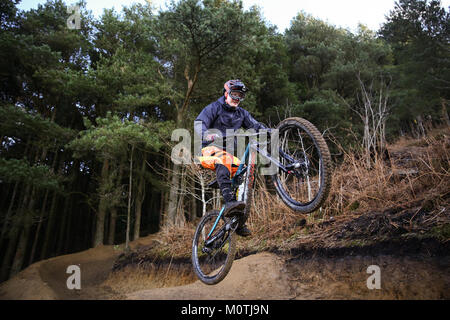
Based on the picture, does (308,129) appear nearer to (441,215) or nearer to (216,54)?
(441,215)

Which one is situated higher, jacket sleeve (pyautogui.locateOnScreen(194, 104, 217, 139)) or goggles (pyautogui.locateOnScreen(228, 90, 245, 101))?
goggles (pyautogui.locateOnScreen(228, 90, 245, 101))

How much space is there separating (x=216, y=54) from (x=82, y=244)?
25.6m

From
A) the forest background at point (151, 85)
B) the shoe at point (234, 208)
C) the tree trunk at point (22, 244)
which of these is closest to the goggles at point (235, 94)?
the shoe at point (234, 208)

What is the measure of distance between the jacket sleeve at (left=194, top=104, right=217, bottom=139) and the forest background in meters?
7.03

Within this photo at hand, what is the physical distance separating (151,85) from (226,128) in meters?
12.5

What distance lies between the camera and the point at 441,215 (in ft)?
14.4

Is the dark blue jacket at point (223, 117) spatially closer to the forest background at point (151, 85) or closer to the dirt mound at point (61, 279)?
the forest background at point (151, 85)

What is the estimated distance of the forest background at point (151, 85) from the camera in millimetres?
11953

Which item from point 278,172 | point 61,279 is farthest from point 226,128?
point 61,279

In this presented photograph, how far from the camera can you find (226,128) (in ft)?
11.9

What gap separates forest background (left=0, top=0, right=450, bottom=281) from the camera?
11953 mm

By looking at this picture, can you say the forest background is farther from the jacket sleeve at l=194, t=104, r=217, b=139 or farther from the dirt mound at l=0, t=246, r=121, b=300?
the jacket sleeve at l=194, t=104, r=217, b=139

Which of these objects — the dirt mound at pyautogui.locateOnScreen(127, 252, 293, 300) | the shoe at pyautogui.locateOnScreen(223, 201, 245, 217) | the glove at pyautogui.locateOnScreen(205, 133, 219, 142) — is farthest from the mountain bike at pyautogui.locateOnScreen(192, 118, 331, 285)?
the dirt mound at pyautogui.locateOnScreen(127, 252, 293, 300)
